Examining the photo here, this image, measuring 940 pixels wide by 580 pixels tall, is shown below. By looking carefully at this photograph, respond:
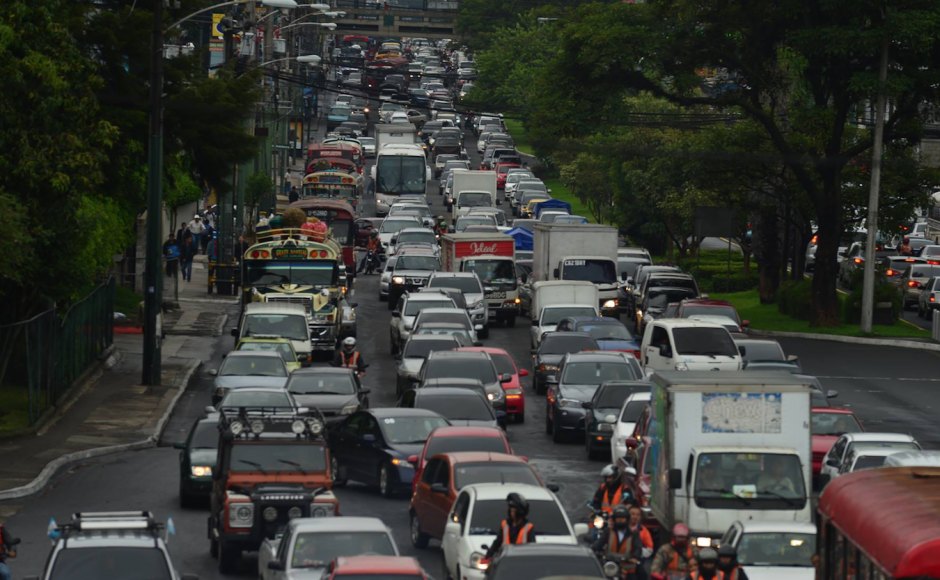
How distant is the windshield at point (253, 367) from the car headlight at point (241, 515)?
12592 mm

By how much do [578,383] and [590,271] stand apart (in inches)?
642

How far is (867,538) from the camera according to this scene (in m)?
11.0

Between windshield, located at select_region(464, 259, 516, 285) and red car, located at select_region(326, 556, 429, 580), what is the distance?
31530 millimetres

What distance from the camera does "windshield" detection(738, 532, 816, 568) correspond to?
1623 centimetres

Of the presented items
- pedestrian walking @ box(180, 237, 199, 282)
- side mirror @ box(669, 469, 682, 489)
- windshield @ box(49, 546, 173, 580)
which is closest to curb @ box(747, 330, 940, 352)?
pedestrian walking @ box(180, 237, 199, 282)

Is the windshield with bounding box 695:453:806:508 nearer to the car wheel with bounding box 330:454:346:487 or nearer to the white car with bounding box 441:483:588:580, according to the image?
the white car with bounding box 441:483:588:580

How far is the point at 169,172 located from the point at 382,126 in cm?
5091

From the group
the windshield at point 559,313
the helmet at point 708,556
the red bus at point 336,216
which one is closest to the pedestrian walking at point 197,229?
the red bus at point 336,216

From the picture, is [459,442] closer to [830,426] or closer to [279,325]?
[830,426]

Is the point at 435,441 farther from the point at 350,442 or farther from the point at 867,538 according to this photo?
the point at 867,538

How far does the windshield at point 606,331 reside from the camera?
36.4 m

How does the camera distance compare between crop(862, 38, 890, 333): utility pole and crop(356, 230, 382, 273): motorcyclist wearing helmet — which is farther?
crop(356, 230, 382, 273): motorcyclist wearing helmet

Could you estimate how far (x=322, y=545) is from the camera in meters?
15.8

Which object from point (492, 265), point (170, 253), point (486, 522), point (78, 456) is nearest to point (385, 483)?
point (486, 522)
